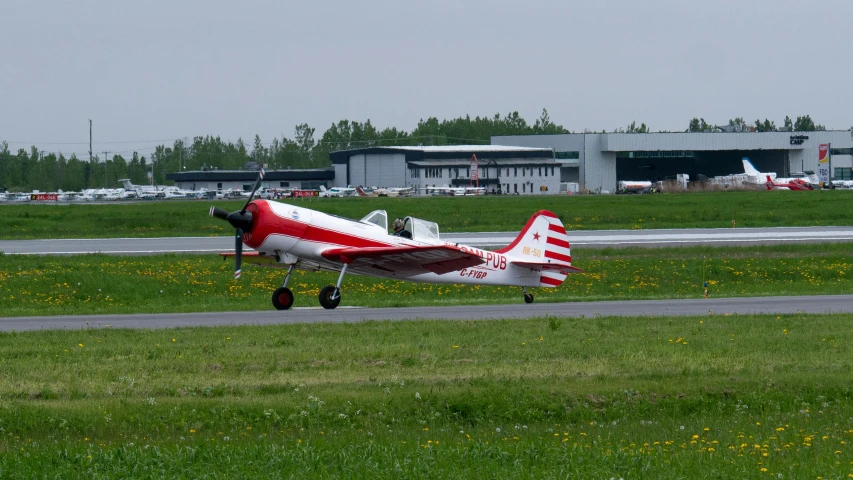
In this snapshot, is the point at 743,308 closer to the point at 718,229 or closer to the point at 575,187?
the point at 718,229

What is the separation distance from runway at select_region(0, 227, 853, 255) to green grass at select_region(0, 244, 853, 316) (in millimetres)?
3970

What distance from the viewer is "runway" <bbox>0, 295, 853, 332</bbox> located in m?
17.9

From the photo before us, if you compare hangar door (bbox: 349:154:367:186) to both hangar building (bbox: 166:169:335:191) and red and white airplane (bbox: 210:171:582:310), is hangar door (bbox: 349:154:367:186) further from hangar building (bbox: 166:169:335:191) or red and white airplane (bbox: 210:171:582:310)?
red and white airplane (bbox: 210:171:582:310)

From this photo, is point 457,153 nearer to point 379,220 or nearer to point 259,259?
point 259,259

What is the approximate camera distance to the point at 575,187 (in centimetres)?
10775

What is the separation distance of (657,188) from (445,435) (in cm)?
9271

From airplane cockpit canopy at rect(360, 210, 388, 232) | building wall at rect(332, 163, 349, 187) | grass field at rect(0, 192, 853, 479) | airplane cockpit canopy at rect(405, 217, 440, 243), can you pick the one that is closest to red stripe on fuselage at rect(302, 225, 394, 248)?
airplane cockpit canopy at rect(360, 210, 388, 232)

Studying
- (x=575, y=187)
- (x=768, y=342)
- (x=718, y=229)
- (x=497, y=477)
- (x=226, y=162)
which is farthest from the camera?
(x=226, y=162)

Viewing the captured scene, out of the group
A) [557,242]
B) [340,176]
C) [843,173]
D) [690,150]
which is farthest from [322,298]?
[843,173]

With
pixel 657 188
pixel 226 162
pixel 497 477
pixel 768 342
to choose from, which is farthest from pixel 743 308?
pixel 226 162

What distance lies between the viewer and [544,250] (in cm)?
2406

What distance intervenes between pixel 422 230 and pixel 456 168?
307ft

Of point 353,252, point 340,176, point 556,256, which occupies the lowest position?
point 556,256

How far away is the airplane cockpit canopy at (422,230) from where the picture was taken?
22281mm
